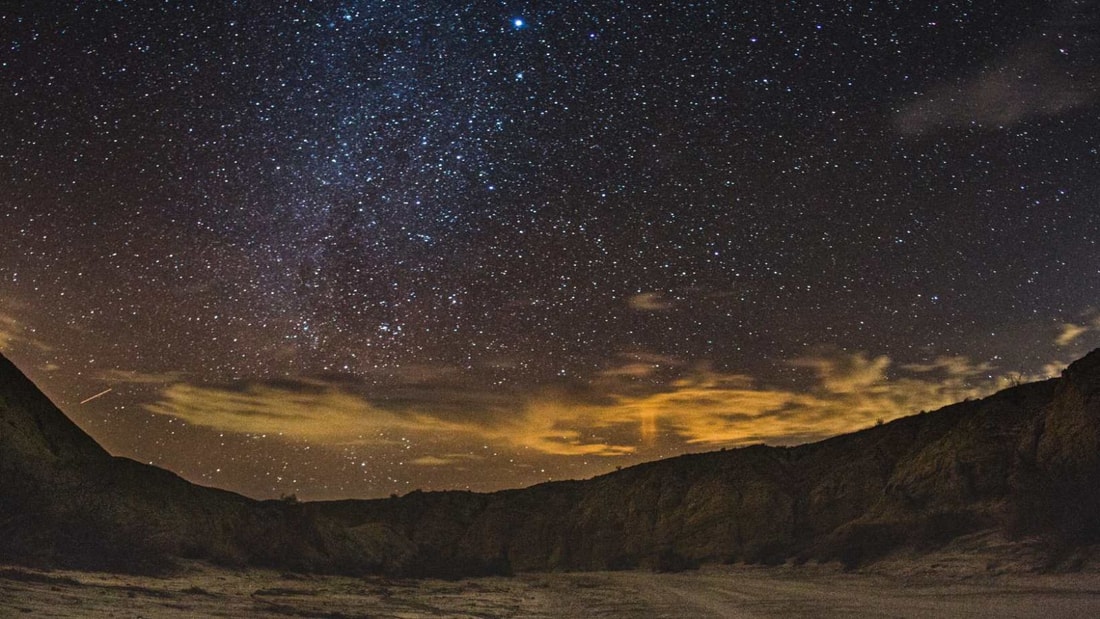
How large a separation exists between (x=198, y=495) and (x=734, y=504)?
30970 millimetres

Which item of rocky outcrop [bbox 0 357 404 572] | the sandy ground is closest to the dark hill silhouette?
rocky outcrop [bbox 0 357 404 572]

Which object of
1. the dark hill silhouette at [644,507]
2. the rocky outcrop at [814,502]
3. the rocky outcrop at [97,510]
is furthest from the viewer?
the rocky outcrop at [814,502]

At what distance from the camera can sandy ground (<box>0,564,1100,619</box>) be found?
13.4 metres

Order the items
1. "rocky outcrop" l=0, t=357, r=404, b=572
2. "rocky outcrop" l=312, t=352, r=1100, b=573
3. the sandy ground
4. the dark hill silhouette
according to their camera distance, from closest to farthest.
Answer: the sandy ground, "rocky outcrop" l=0, t=357, r=404, b=572, the dark hill silhouette, "rocky outcrop" l=312, t=352, r=1100, b=573

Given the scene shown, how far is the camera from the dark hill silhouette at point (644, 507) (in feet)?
75.0

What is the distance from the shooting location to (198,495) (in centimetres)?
3450

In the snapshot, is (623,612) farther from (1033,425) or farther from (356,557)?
(356,557)

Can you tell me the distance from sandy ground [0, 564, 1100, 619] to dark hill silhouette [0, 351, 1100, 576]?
332 cm

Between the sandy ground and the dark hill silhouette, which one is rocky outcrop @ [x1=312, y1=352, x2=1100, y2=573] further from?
the sandy ground

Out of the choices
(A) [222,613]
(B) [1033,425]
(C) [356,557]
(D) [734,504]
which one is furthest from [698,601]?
(C) [356,557]

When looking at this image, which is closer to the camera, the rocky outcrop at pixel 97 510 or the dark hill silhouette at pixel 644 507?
the rocky outcrop at pixel 97 510

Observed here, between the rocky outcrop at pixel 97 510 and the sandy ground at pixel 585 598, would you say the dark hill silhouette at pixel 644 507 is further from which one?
the sandy ground at pixel 585 598

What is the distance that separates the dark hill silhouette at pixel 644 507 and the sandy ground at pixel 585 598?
10.9 feet

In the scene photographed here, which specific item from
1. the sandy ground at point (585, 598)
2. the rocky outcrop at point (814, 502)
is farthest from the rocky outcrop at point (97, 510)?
the rocky outcrop at point (814, 502)
